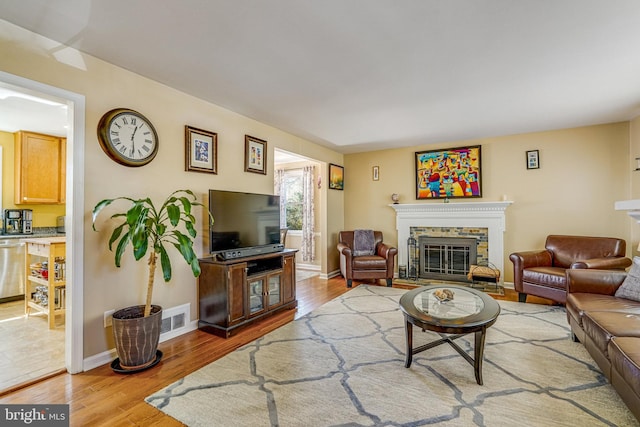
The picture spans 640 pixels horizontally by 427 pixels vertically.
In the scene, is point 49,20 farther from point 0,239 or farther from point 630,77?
point 630,77

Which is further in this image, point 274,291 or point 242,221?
point 274,291

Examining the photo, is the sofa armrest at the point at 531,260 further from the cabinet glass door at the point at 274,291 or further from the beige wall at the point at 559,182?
the cabinet glass door at the point at 274,291

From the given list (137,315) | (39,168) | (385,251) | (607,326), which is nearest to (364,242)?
(385,251)

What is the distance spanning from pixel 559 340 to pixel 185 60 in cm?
419

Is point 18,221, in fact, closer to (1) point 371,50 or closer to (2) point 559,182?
(1) point 371,50

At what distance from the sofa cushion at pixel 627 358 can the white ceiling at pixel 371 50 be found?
2.02 m

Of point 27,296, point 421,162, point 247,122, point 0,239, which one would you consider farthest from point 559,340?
point 0,239

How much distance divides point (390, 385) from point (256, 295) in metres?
1.73

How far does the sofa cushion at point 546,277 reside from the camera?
3562 millimetres

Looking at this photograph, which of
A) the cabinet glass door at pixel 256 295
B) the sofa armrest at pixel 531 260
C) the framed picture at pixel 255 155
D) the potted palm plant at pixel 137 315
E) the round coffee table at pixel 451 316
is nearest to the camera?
the round coffee table at pixel 451 316

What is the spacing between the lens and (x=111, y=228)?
2508mm

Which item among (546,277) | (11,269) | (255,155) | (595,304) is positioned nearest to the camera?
(595,304)

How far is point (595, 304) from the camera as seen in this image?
240 cm

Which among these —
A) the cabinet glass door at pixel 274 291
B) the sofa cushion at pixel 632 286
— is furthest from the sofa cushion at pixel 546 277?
the cabinet glass door at pixel 274 291
